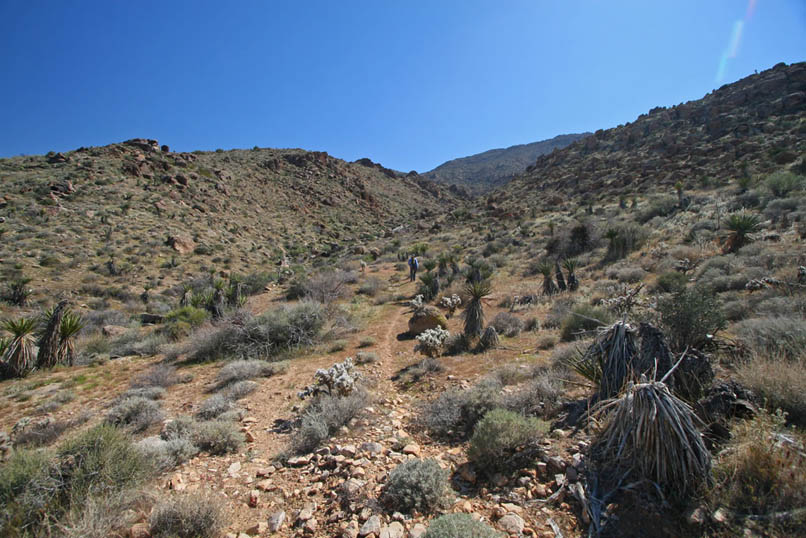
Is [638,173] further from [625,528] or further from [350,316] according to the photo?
[625,528]

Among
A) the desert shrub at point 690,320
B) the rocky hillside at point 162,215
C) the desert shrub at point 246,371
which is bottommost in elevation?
the desert shrub at point 246,371

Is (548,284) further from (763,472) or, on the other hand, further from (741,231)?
(763,472)

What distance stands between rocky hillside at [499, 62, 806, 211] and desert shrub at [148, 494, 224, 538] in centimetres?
3344

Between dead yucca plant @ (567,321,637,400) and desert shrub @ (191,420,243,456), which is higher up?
dead yucca plant @ (567,321,637,400)

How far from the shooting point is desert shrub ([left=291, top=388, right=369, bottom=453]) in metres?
4.28

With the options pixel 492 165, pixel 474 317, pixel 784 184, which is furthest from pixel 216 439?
pixel 492 165

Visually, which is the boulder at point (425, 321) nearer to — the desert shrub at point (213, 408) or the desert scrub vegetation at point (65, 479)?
the desert shrub at point (213, 408)

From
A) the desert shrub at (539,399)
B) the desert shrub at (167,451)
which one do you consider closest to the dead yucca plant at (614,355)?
the desert shrub at (539,399)

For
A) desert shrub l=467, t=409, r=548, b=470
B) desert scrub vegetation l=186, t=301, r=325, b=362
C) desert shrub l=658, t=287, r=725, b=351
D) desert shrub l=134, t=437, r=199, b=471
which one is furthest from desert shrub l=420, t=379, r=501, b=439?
desert scrub vegetation l=186, t=301, r=325, b=362

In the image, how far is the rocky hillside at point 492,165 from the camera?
88.2 m

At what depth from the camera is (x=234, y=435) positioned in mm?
4379

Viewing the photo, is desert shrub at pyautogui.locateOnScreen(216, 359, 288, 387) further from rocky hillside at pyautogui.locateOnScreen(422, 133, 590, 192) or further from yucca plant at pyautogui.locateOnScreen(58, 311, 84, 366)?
rocky hillside at pyautogui.locateOnScreen(422, 133, 590, 192)

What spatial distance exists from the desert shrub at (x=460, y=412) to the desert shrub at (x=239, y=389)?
3.64m

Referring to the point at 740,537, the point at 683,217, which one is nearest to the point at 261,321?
the point at 740,537
